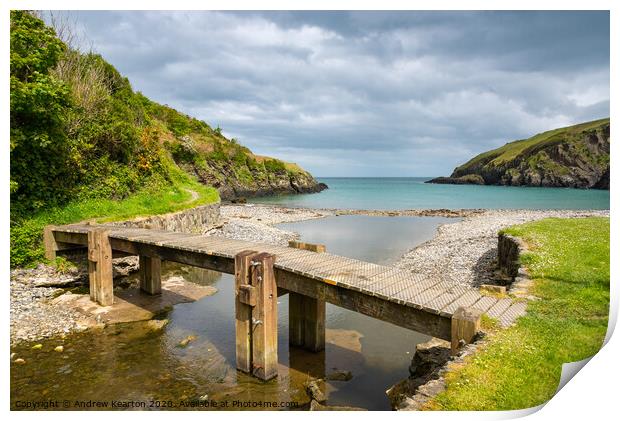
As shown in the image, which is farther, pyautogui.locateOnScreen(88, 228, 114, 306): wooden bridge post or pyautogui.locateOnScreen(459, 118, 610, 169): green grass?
pyautogui.locateOnScreen(459, 118, 610, 169): green grass

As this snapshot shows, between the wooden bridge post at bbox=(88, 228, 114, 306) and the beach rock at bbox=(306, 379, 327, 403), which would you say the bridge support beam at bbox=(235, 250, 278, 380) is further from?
the wooden bridge post at bbox=(88, 228, 114, 306)

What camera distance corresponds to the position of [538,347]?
24.1ft

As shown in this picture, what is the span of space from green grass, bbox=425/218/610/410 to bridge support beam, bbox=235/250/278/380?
5.12 m

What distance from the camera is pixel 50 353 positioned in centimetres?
1189

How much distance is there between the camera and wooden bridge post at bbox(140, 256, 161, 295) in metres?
17.5

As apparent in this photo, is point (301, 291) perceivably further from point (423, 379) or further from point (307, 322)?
point (423, 379)

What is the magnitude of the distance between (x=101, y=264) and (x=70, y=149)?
28.1ft

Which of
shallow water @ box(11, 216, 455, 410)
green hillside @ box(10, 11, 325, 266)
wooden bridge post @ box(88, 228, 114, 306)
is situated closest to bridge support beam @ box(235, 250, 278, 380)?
shallow water @ box(11, 216, 455, 410)

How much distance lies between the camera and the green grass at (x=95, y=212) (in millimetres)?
17125

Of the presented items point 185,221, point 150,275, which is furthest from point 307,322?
point 185,221

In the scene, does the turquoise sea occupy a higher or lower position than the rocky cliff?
lower

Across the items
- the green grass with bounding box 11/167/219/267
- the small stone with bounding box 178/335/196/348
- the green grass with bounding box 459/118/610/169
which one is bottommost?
the small stone with bounding box 178/335/196/348
